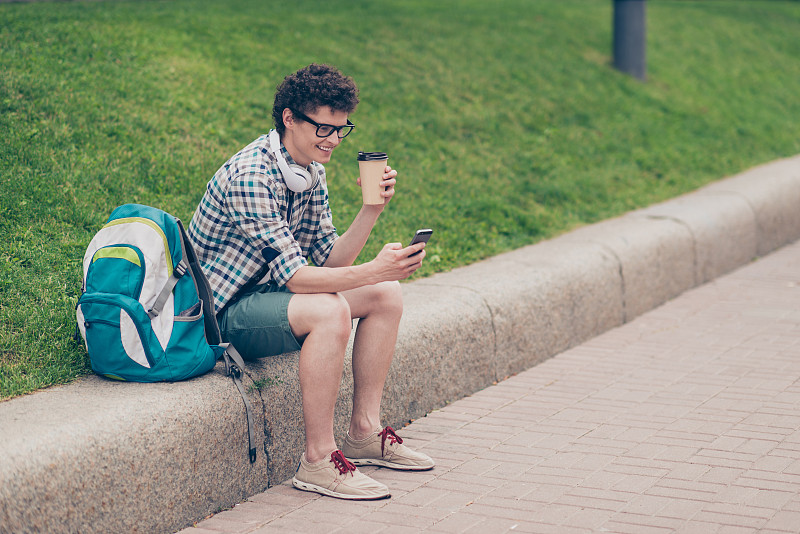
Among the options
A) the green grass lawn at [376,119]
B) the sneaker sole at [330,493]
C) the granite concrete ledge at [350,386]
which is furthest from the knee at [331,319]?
the green grass lawn at [376,119]

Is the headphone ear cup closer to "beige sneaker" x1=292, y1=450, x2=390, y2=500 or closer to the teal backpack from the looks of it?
the teal backpack

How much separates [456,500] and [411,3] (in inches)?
353

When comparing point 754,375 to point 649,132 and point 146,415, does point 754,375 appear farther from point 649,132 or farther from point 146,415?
point 649,132

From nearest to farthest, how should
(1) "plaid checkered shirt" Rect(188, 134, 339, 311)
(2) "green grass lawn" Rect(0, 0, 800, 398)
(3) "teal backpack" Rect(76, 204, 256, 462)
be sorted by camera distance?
Result: (3) "teal backpack" Rect(76, 204, 256, 462)
(1) "plaid checkered shirt" Rect(188, 134, 339, 311)
(2) "green grass lawn" Rect(0, 0, 800, 398)

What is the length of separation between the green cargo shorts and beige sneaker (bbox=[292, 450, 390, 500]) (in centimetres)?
47

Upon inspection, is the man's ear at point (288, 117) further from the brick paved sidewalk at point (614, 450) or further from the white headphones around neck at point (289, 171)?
the brick paved sidewalk at point (614, 450)

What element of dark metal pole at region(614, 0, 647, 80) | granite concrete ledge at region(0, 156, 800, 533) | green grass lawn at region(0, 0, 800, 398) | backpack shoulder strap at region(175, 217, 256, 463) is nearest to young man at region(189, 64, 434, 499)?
backpack shoulder strap at region(175, 217, 256, 463)

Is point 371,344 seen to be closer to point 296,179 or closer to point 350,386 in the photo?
point 350,386

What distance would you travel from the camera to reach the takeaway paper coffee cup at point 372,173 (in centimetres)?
359

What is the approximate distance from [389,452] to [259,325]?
0.76 metres

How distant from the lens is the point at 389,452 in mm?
3807

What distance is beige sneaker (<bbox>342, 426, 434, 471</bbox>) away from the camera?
12.5ft

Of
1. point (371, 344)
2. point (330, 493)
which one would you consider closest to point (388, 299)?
point (371, 344)

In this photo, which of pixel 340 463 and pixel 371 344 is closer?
pixel 340 463
